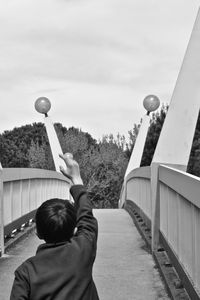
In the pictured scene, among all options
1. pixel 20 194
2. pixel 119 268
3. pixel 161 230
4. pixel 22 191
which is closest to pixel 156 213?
pixel 161 230

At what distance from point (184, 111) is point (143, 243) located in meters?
2.54

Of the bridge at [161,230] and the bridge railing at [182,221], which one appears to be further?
the bridge at [161,230]

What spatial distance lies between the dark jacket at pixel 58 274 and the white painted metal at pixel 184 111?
15.1 feet

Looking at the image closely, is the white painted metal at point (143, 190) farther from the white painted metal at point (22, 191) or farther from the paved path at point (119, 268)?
the white painted metal at point (22, 191)

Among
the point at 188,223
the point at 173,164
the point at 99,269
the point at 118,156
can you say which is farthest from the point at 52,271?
the point at 118,156

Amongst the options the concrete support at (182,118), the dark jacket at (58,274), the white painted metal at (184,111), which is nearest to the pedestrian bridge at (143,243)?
the concrete support at (182,118)

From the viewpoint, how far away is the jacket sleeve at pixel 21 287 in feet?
8.02

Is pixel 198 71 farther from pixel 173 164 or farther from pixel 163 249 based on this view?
pixel 163 249

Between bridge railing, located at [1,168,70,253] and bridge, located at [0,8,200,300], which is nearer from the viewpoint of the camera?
bridge, located at [0,8,200,300]

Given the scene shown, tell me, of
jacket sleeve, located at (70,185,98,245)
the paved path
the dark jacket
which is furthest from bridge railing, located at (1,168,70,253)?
the dark jacket

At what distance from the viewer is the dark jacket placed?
2.48 meters

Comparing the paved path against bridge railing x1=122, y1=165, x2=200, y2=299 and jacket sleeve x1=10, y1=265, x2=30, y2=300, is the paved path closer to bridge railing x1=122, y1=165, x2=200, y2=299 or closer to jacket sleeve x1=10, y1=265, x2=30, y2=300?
bridge railing x1=122, y1=165, x2=200, y2=299

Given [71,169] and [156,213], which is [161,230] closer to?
[156,213]

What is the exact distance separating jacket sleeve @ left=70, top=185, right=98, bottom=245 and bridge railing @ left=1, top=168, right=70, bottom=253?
503 centimetres
